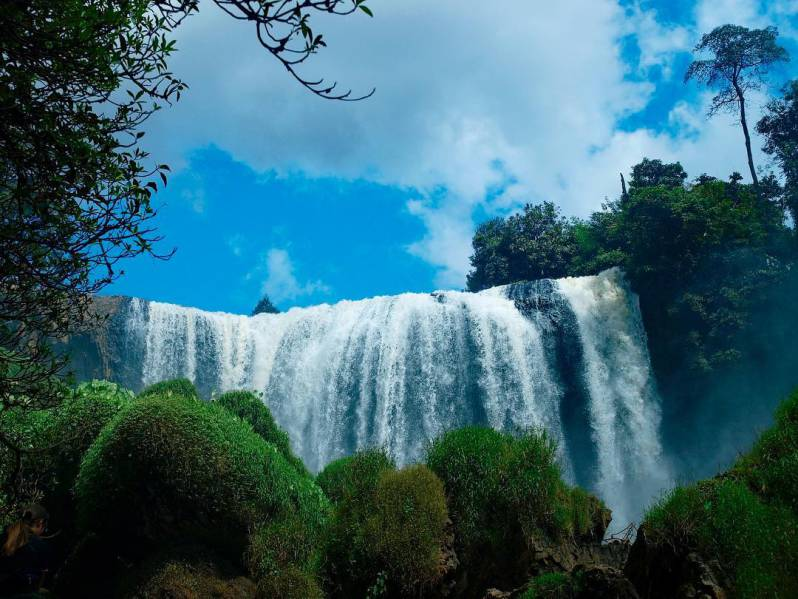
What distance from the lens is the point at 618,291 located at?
28391 mm

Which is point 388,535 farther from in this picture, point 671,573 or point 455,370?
point 455,370

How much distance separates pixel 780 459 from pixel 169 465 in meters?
9.17

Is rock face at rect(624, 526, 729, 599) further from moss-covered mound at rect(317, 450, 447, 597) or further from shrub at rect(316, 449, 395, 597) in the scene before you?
shrub at rect(316, 449, 395, 597)

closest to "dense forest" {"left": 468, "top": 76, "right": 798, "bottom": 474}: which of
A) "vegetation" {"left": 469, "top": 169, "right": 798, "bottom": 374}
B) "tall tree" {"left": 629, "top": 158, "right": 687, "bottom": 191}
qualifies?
"vegetation" {"left": 469, "top": 169, "right": 798, "bottom": 374}

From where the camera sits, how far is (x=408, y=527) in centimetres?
955

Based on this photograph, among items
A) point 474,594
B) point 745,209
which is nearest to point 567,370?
point 745,209

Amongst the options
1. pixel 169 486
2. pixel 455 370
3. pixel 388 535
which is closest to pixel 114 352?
pixel 455 370

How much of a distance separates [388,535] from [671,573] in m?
4.47

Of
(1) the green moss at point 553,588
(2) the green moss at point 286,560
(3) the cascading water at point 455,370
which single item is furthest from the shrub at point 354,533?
(3) the cascading water at point 455,370

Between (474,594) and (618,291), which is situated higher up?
(618,291)

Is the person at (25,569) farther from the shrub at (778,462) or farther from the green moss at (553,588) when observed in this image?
the shrub at (778,462)

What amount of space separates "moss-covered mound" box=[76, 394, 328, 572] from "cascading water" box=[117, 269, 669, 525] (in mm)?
14659

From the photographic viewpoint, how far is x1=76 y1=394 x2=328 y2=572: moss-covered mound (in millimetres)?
10422

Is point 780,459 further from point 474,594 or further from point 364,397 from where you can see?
point 364,397
